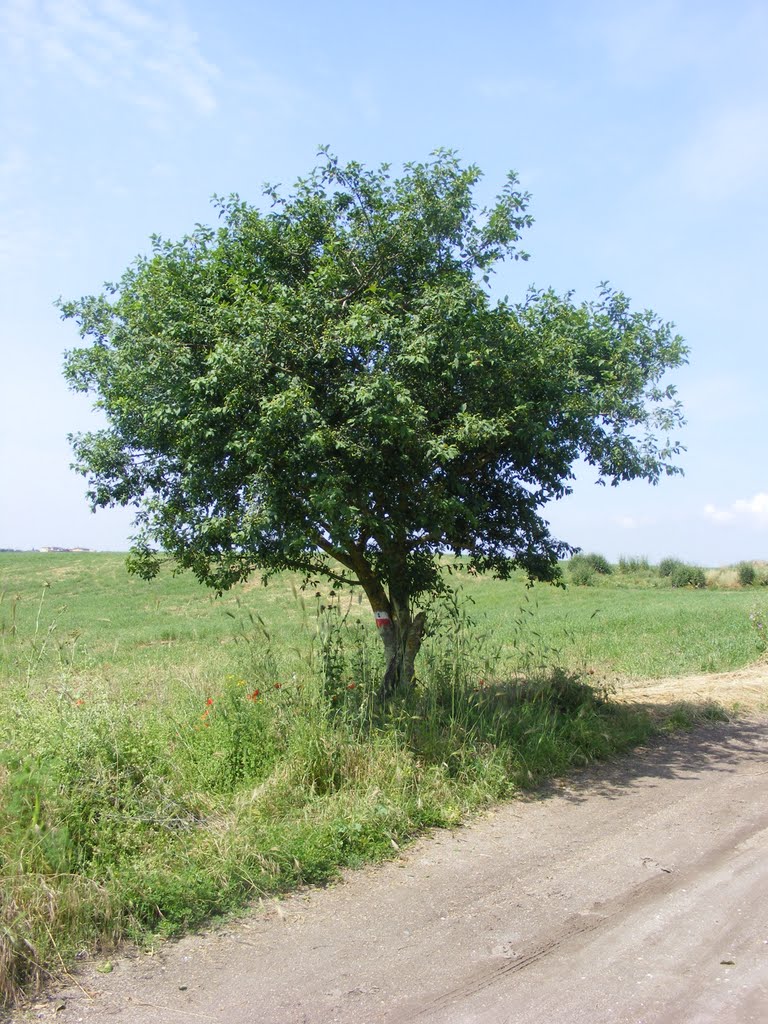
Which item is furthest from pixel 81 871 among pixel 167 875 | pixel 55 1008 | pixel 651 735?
pixel 651 735

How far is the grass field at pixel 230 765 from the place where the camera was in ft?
15.2

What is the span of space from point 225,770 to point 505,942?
2.71 meters

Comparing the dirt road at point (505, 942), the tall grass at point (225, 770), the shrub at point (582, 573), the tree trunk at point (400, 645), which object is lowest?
the dirt road at point (505, 942)

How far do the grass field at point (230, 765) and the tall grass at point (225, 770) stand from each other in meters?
0.02

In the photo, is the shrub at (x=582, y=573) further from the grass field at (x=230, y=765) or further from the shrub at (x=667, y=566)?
the grass field at (x=230, y=765)

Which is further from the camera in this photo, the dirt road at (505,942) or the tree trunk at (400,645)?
the tree trunk at (400,645)

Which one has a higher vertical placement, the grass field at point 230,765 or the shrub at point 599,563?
the shrub at point 599,563

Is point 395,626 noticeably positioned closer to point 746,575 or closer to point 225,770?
point 225,770

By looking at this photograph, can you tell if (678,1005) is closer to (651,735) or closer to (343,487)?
(343,487)

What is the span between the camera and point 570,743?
837 centimetres

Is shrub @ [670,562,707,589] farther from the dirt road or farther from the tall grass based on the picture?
the dirt road

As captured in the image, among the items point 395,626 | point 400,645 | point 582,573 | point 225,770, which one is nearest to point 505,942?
point 225,770

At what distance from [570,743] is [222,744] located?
3.82m

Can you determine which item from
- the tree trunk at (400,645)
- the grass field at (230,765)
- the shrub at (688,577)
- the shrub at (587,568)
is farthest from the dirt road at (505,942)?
the shrub at (688,577)
